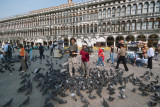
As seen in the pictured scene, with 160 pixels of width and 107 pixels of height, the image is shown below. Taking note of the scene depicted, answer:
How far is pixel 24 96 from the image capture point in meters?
3.10

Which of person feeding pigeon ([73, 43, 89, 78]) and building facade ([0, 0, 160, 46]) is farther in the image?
building facade ([0, 0, 160, 46])

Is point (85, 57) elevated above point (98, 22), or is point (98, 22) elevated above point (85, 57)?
point (98, 22)

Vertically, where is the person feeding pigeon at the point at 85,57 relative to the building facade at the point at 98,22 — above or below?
below

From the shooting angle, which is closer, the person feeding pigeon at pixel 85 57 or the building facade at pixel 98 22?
the person feeding pigeon at pixel 85 57

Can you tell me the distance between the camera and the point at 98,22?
89.7 feet

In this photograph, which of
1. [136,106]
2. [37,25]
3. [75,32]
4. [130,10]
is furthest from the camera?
[37,25]

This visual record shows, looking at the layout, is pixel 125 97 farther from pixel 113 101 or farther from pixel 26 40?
pixel 26 40

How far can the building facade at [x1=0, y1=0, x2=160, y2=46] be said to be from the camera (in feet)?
73.7

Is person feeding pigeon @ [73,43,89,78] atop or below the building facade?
below

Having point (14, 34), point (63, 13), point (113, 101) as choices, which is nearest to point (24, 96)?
point (113, 101)

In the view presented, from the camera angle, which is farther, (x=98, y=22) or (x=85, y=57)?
(x=98, y=22)

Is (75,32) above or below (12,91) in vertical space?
above

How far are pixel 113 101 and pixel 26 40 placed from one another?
148 feet

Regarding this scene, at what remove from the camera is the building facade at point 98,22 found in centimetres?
2247
